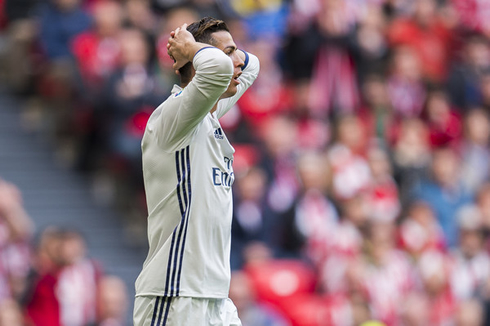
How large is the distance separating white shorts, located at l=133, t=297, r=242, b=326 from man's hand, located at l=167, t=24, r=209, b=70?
104 cm

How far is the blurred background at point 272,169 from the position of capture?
8.75 meters

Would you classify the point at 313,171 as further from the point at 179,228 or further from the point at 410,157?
the point at 179,228

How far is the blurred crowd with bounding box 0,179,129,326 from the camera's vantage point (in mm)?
8008

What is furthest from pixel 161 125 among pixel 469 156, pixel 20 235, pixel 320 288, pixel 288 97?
pixel 469 156

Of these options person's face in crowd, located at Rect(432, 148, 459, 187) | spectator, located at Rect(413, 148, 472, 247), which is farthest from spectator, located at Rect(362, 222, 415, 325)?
person's face in crowd, located at Rect(432, 148, 459, 187)

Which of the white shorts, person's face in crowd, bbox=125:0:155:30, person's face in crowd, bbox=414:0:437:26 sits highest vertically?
person's face in crowd, bbox=414:0:437:26

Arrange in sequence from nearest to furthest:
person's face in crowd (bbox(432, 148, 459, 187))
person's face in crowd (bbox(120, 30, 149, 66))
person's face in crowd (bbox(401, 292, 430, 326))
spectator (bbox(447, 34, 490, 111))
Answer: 1. person's face in crowd (bbox(401, 292, 430, 326))
2. person's face in crowd (bbox(120, 30, 149, 66))
3. person's face in crowd (bbox(432, 148, 459, 187))
4. spectator (bbox(447, 34, 490, 111))

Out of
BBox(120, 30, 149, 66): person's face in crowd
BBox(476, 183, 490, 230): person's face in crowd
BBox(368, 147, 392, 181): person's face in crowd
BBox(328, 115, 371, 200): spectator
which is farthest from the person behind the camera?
BBox(476, 183, 490, 230): person's face in crowd

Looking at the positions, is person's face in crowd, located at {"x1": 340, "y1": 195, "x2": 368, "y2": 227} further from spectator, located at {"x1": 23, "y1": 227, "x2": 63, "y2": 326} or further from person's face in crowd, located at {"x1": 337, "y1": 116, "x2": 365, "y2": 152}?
spectator, located at {"x1": 23, "y1": 227, "x2": 63, "y2": 326}

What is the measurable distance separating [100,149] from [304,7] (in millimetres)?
3349

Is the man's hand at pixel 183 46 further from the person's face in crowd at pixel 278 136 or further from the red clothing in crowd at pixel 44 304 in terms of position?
the person's face in crowd at pixel 278 136

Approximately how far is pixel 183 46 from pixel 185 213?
73 cm

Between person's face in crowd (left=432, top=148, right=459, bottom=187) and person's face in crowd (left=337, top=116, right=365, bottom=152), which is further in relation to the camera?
person's face in crowd (left=432, top=148, right=459, bottom=187)

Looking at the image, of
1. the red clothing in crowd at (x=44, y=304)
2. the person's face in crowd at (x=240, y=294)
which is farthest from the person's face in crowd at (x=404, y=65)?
the red clothing in crowd at (x=44, y=304)
